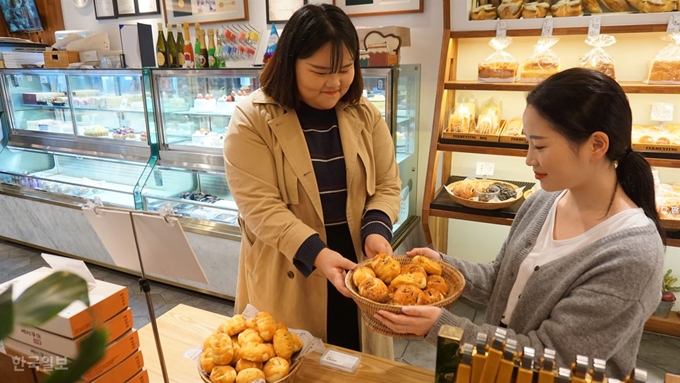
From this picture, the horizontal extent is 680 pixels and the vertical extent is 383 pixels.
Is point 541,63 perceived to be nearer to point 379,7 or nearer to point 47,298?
point 379,7

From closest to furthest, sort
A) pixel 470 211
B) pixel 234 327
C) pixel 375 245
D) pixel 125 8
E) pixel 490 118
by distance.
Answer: pixel 234 327
pixel 375 245
pixel 470 211
pixel 490 118
pixel 125 8

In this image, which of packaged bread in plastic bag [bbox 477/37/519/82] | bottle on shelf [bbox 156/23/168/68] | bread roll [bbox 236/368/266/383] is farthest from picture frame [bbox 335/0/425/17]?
bread roll [bbox 236/368/266/383]

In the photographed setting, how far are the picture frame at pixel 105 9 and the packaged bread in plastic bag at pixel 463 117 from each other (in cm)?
352

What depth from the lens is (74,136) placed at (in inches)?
171

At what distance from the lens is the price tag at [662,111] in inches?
108

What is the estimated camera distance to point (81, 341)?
1.23 ft

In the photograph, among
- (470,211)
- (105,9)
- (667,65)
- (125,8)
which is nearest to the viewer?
(667,65)

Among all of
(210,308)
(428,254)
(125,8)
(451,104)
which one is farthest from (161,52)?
(428,254)

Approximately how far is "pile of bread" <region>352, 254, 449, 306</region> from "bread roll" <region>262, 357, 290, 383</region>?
0.89 feet

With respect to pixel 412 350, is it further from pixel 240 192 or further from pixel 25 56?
pixel 25 56

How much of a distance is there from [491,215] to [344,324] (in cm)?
135

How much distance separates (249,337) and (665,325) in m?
3.00

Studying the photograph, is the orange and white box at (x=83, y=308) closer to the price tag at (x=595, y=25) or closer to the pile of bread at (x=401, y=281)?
the pile of bread at (x=401, y=281)

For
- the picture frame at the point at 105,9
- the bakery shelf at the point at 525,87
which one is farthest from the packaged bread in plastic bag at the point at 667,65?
the picture frame at the point at 105,9
